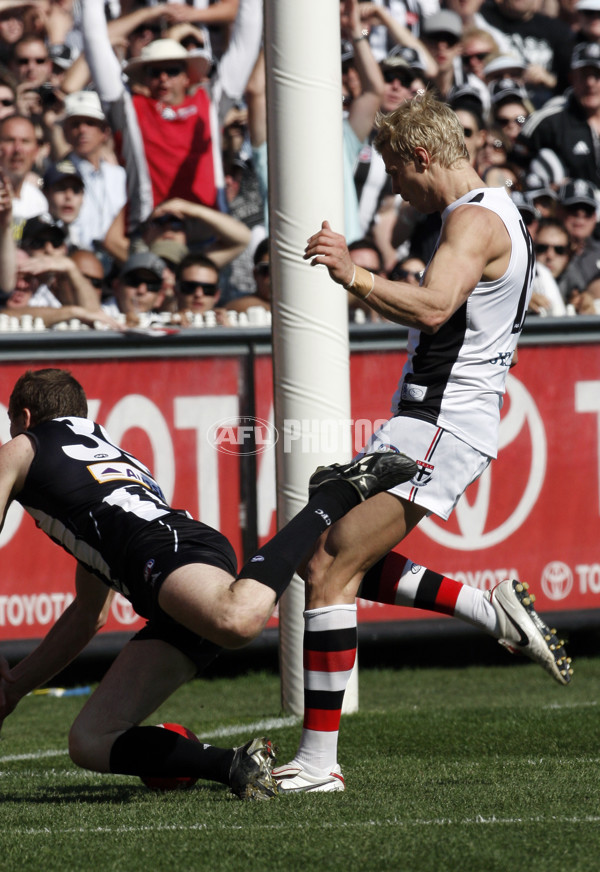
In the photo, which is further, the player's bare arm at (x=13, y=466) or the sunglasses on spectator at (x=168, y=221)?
the sunglasses on spectator at (x=168, y=221)

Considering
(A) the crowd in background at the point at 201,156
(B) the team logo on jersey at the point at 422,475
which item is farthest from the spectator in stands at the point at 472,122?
(B) the team logo on jersey at the point at 422,475

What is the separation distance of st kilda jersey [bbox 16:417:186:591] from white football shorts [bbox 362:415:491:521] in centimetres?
82

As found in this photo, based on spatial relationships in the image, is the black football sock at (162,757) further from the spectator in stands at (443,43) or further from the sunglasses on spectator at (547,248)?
the spectator in stands at (443,43)

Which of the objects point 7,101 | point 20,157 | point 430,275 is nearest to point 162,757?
point 430,275

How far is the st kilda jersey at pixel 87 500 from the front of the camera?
441 cm

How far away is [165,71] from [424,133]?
219 inches

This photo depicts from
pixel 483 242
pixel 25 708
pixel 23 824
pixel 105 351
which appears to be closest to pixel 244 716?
pixel 25 708

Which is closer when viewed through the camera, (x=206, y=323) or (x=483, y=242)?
(x=483, y=242)

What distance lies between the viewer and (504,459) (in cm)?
844

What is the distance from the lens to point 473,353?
467 centimetres

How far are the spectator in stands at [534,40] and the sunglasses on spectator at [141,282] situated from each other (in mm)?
4858

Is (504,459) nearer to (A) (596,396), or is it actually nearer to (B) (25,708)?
(A) (596,396)

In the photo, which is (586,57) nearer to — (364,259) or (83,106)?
(364,259)

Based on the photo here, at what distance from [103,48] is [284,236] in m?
3.88
